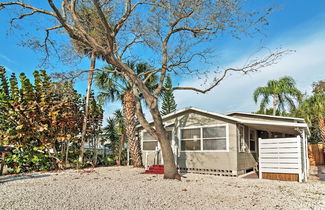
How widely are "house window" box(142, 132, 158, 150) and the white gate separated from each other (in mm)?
5410

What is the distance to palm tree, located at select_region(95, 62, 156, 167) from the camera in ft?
45.4

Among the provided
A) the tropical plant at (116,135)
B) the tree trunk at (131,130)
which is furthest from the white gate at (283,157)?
the tropical plant at (116,135)

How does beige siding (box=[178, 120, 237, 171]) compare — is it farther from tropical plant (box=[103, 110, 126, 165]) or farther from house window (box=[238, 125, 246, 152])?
tropical plant (box=[103, 110, 126, 165])

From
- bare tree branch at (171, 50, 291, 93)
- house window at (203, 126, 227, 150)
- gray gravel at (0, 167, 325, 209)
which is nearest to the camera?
gray gravel at (0, 167, 325, 209)

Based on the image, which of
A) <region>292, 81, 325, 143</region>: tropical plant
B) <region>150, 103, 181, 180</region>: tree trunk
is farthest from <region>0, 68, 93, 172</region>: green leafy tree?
<region>292, 81, 325, 143</region>: tropical plant

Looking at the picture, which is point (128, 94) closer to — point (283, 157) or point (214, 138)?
point (214, 138)

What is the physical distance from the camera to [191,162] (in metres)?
11.4

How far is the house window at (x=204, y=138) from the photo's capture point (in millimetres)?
10695

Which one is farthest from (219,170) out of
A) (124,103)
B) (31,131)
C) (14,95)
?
(14,95)

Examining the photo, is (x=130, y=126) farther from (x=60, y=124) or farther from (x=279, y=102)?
(x=279, y=102)

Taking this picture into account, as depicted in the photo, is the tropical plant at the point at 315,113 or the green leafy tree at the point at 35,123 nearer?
the green leafy tree at the point at 35,123

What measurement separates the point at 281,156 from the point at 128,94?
8.56 metres

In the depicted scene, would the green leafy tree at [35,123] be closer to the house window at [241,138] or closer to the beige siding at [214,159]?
the beige siding at [214,159]

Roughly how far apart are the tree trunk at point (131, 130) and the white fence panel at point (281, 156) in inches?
269
